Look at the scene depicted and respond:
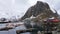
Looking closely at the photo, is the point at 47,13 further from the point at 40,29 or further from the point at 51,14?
the point at 40,29

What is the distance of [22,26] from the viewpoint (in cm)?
271

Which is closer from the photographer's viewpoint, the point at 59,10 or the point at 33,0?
the point at 59,10

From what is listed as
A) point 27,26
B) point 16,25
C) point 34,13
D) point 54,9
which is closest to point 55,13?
point 54,9

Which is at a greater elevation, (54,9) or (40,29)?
(54,9)

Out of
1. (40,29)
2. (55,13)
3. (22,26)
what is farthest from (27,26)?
(55,13)

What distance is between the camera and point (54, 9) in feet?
8.95

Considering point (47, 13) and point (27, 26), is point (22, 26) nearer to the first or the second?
point (27, 26)

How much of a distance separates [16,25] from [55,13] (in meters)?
0.97

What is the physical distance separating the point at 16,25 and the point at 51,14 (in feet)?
2.86

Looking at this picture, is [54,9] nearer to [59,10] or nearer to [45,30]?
[59,10]

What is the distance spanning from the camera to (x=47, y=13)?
2559mm

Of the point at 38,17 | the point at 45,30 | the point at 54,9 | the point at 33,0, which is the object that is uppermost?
the point at 33,0

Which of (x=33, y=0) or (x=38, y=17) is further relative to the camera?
(x=33, y=0)

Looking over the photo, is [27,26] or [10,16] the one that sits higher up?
[10,16]
